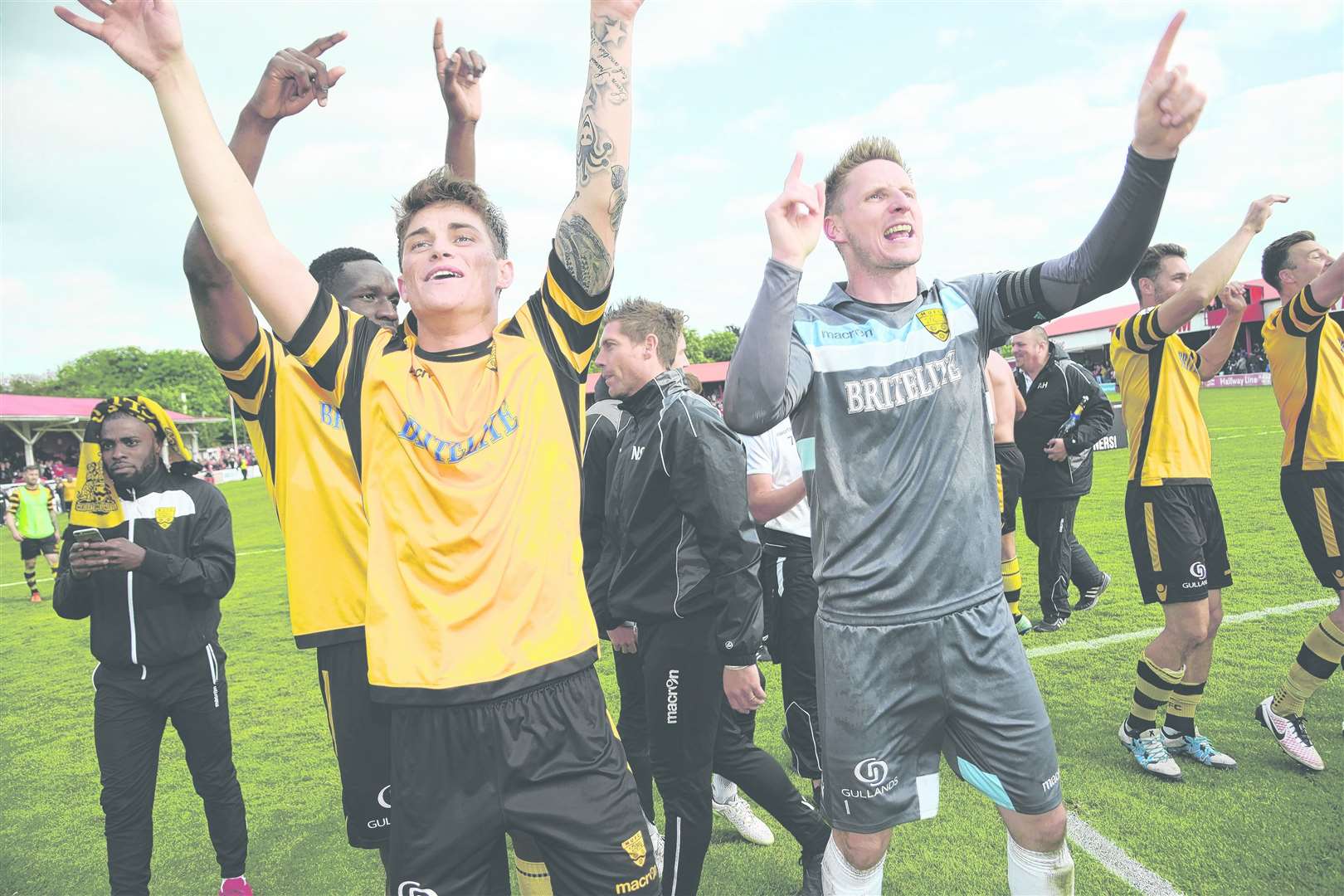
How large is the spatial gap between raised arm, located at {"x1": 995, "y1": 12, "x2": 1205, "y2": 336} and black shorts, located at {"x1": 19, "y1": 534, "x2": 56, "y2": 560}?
55.3 feet

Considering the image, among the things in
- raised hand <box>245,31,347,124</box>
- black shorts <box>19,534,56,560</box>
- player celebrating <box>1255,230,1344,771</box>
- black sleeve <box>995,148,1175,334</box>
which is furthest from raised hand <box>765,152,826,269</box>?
black shorts <box>19,534,56,560</box>

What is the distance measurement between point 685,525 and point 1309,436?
3781 millimetres

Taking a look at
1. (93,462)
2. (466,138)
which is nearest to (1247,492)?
(466,138)

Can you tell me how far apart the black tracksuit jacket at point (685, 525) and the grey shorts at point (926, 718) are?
0.80 meters

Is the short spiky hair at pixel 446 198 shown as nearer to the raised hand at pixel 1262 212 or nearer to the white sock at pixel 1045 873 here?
the white sock at pixel 1045 873

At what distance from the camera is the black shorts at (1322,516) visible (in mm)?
4484

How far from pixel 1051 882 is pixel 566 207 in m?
2.49

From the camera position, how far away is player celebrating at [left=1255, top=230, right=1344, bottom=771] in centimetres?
435

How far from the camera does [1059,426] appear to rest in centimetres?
786

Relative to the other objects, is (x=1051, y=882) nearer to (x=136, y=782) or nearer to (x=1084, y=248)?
(x=1084, y=248)

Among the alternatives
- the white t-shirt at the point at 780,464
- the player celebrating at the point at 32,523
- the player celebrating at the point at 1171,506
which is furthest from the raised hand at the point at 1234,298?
the player celebrating at the point at 32,523

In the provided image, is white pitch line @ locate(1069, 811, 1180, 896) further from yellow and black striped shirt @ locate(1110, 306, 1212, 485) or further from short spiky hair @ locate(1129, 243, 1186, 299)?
short spiky hair @ locate(1129, 243, 1186, 299)

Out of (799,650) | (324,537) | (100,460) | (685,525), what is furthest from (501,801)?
(100,460)

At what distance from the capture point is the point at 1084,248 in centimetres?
244
